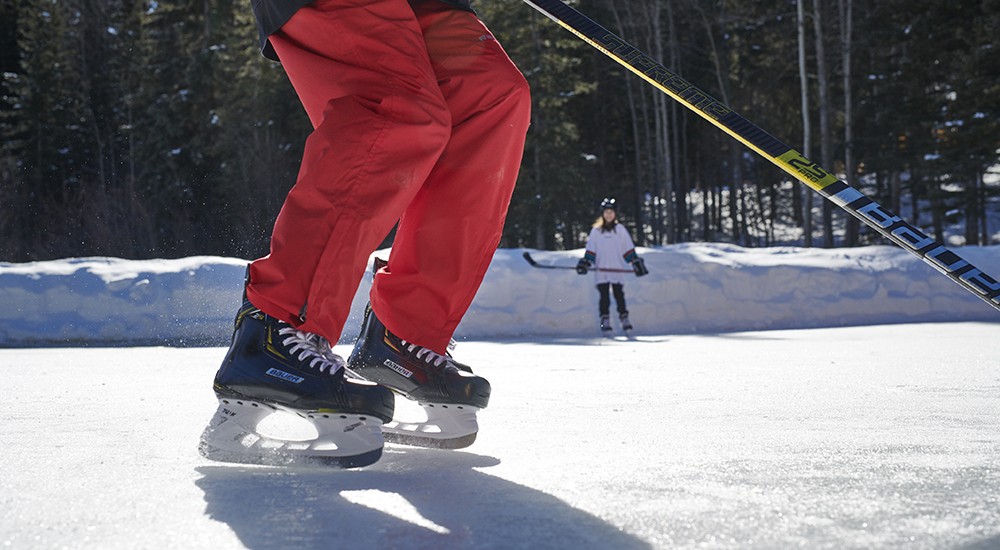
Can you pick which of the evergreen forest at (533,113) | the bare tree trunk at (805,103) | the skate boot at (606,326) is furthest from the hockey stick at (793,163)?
the evergreen forest at (533,113)

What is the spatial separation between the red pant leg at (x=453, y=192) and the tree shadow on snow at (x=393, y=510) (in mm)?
410

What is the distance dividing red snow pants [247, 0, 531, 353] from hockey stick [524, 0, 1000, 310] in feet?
1.02

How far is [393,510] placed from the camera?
4.23ft

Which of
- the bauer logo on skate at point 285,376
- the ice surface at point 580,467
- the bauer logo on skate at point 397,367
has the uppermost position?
the bauer logo on skate at point 285,376

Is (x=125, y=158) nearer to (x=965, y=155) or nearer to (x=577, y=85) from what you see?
(x=577, y=85)

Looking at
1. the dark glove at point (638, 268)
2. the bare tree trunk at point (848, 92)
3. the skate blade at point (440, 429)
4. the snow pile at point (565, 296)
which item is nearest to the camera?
the skate blade at point (440, 429)

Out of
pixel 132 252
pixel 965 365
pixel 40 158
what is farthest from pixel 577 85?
pixel 965 365

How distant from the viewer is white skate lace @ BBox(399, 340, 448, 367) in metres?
1.94

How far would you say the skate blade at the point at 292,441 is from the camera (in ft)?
5.36

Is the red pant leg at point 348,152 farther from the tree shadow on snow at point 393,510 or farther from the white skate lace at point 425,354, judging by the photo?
the tree shadow on snow at point 393,510

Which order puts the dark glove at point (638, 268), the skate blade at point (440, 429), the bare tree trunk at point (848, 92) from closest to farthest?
the skate blade at point (440, 429) < the dark glove at point (638, 268) < the bare tree trunk at point (848, 92)

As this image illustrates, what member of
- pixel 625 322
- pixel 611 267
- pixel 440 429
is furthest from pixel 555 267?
pixel 440 429

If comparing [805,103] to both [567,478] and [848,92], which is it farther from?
[567,478]

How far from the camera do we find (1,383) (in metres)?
3.29
